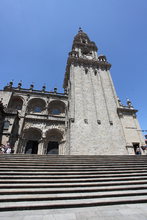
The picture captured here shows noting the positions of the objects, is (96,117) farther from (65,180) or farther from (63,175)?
Result: (65,180)

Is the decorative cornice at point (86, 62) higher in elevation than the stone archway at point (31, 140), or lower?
higher

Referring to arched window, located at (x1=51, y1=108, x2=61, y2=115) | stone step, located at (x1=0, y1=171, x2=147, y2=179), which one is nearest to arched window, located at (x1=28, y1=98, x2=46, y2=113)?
arched window, located at (x1=51, y1=108, x2=61, y2=115)

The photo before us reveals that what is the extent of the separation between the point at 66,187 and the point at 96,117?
15.5 m

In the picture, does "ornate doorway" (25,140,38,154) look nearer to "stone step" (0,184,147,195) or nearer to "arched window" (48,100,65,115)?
"arched window" (48,100,65,115)

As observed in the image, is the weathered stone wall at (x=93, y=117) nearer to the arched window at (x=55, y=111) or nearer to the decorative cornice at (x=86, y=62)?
the decorative cornice at (x=86, y=62)

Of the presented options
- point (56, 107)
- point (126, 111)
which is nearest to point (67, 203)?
point (126, 111)

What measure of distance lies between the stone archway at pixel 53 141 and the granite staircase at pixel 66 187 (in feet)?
42.8

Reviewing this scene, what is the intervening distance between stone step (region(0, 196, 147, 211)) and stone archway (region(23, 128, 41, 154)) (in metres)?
16.7

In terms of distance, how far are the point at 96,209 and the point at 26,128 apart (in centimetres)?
1861

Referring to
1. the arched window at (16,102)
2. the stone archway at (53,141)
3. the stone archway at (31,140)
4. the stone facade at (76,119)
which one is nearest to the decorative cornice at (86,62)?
the stone facade at (76,119)

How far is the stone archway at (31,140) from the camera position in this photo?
19.6m

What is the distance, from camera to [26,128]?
20391 millimetres

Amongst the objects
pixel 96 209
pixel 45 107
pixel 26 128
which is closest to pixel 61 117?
pixel 45 107

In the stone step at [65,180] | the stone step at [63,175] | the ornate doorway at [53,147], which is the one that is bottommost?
the stone step at [65,180]
